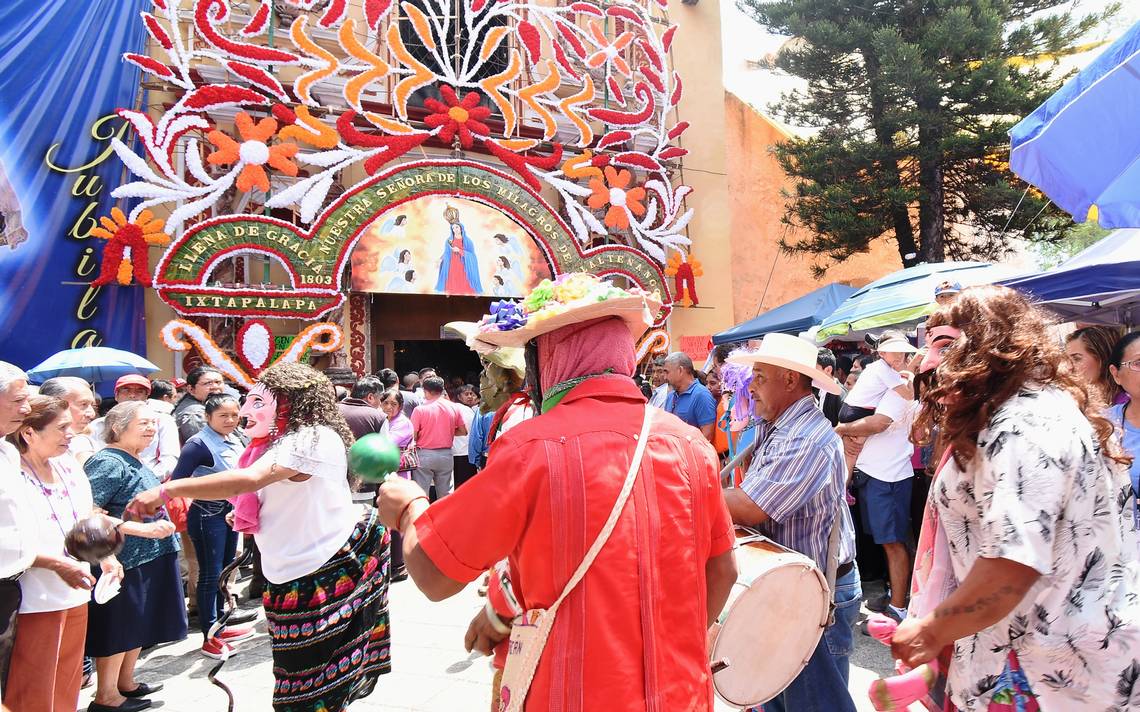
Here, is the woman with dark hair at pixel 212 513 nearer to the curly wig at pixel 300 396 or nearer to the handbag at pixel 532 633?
the curly wig at pixel 300 396

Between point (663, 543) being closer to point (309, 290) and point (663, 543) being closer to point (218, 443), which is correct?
point (218, 443)

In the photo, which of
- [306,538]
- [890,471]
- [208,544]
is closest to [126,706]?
[208,544]

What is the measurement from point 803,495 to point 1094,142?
2816 millimetres

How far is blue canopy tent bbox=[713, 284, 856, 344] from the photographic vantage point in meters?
10.2

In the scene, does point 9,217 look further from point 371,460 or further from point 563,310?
point 563,310

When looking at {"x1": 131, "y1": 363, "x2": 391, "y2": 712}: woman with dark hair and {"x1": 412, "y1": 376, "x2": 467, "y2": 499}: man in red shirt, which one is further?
{"x1": 412, "y1": 376, "x2": 467, "y2": 499}: man in red shirt

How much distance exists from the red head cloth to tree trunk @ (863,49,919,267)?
13197 millimetres

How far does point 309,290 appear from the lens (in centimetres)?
955

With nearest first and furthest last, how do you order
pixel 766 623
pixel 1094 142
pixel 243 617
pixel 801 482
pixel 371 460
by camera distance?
pixel 371 460, pixel 766 623, pixel 801 482, pixel 1094 142, pixel 243 617

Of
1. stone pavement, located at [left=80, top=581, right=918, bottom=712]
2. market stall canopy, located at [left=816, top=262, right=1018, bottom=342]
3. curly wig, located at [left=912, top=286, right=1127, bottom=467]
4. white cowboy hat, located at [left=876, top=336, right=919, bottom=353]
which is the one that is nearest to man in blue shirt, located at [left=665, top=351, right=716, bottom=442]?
market stall canopy, located at [left=816, top=262, right=1018, bottom=342]

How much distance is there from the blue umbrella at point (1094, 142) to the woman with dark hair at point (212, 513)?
4748 mm

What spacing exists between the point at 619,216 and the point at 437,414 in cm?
544

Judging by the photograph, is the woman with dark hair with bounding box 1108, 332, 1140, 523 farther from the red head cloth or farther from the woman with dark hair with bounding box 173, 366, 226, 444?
the woman with dark hair with bounding box 173, 366, 226, 444

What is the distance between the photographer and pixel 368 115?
402 inches
